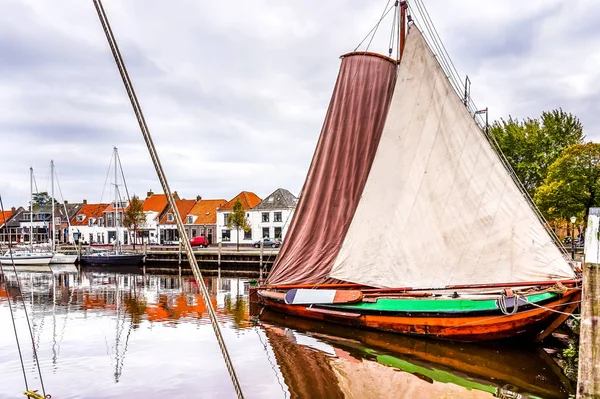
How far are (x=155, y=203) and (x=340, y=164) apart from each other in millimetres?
58974

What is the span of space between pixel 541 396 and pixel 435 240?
4.91 metres

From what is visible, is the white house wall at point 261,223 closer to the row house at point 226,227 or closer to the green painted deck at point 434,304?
the row house at point 226,227

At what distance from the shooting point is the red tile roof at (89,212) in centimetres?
7507

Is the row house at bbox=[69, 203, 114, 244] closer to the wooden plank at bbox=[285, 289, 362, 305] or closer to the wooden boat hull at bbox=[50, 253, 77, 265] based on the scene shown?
the wooden boat hull at bbox=[50, 253, 77, 265]

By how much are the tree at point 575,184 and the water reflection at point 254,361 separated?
24.1 meters

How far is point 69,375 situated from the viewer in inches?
436

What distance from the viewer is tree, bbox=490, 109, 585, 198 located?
41094 mm

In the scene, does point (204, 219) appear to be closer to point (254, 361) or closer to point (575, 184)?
point (575, 184)

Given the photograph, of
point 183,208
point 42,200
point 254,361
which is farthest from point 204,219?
point 254,361

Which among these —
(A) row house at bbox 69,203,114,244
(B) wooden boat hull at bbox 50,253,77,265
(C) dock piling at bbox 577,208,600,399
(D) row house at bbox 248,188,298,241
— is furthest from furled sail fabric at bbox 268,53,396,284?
(A) row house at bbox 69,203,114,244

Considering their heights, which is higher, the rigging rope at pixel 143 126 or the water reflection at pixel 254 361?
the rigging rope at pixel 143 126

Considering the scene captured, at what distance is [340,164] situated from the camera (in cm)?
1717

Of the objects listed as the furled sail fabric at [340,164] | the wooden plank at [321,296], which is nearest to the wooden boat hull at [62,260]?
the furled sail fabric at [340,164]

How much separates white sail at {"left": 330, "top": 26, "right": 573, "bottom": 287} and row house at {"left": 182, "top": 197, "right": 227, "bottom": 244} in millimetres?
51803
